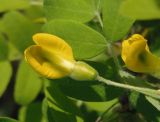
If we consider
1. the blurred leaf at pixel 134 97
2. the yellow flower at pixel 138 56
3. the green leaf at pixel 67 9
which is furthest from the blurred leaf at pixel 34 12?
the yellow flower at pixel 138 56

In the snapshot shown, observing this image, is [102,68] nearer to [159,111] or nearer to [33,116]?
[159,111]

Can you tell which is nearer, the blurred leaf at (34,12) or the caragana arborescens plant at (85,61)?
the caragana arborescens plant at (85,61)

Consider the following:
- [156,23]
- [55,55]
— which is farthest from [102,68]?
[156,23]

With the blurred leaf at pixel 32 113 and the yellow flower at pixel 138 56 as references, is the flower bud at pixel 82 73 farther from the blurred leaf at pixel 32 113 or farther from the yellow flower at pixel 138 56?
the blurred leaf at pixel 32 113

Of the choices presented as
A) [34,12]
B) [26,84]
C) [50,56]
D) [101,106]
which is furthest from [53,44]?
[34,12]

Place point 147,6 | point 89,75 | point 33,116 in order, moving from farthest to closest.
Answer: point 33,116 < point 89,75 < point 147,6

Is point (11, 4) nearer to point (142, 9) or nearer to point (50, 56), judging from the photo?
point (50, 56)
